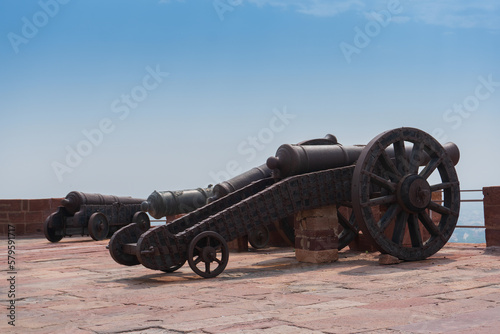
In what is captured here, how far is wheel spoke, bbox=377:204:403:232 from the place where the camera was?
8.66 meters

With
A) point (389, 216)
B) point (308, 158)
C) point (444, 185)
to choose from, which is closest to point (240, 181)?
point (308, 158)

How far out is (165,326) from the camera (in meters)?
4.77

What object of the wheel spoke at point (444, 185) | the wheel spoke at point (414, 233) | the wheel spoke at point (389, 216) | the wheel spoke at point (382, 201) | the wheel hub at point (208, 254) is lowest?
A: the wheel hub at point (208, 254)

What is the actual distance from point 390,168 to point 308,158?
115cm

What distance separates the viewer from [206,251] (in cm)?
768

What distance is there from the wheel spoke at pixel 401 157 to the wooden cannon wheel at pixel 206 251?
292cm

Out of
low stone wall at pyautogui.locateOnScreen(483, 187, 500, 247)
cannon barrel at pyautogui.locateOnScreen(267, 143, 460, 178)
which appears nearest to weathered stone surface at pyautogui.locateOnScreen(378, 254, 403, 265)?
cannon barrel at pyautogui.locateOnScreen(267, 143, 460, 178)

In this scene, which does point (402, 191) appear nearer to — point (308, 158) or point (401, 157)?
point (401, 157)

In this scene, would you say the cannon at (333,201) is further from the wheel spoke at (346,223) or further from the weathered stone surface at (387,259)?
the wheel spoke at (346,223)

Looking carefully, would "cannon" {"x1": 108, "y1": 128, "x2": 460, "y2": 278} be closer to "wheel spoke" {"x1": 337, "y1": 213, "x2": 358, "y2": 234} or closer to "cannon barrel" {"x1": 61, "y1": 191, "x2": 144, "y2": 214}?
"wheel spoke" {"x1": 337, "y1": 213, "x2": 358, "y2": 234}

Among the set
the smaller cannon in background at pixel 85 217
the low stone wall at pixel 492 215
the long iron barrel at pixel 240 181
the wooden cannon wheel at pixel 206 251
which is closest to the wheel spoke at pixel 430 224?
the low stone wall at pixel 492 215

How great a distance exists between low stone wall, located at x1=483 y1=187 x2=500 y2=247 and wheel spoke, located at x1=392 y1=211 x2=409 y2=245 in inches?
80.4

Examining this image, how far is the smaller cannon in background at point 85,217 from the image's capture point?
631 inches

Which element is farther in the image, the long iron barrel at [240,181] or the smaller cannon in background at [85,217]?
the smaller cannon in background at [85,217]
